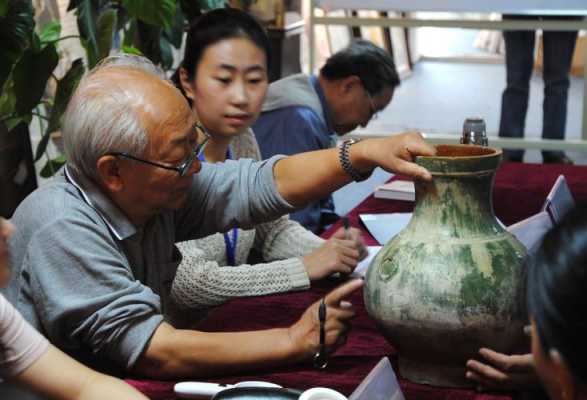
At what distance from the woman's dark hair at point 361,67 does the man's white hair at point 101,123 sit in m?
1.72

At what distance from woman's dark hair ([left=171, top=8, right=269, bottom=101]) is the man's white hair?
0.90 metres

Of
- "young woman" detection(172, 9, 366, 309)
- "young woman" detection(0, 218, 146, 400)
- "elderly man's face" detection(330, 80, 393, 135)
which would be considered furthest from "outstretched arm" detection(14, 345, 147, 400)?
"elderly man's face" detection(330, 80, 393, 135)

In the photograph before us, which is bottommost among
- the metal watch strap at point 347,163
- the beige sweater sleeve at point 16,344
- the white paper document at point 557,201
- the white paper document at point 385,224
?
the white paper document at point 385,224

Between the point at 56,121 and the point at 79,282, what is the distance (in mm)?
1687

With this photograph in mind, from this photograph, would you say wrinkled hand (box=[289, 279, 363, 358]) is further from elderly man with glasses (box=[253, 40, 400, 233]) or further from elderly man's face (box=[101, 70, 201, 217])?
elderly man with glasses (box=[253, 40, 400, 233])

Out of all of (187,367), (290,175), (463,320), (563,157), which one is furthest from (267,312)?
(563,157)

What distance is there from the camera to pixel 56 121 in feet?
9.64

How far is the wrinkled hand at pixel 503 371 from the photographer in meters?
1.31

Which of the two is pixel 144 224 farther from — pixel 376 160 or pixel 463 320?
pixel 463 320

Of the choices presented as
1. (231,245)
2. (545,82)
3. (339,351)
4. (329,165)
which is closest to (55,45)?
(231,245)

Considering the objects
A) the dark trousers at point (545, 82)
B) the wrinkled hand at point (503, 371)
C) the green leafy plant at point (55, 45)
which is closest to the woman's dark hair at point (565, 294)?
the wrinkled hand at point (503, 371)

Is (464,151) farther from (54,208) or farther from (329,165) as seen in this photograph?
(54,208)

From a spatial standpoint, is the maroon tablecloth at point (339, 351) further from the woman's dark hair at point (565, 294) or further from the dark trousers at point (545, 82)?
the dark trousers at point (545, 82)

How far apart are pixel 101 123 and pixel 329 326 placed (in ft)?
1.44
